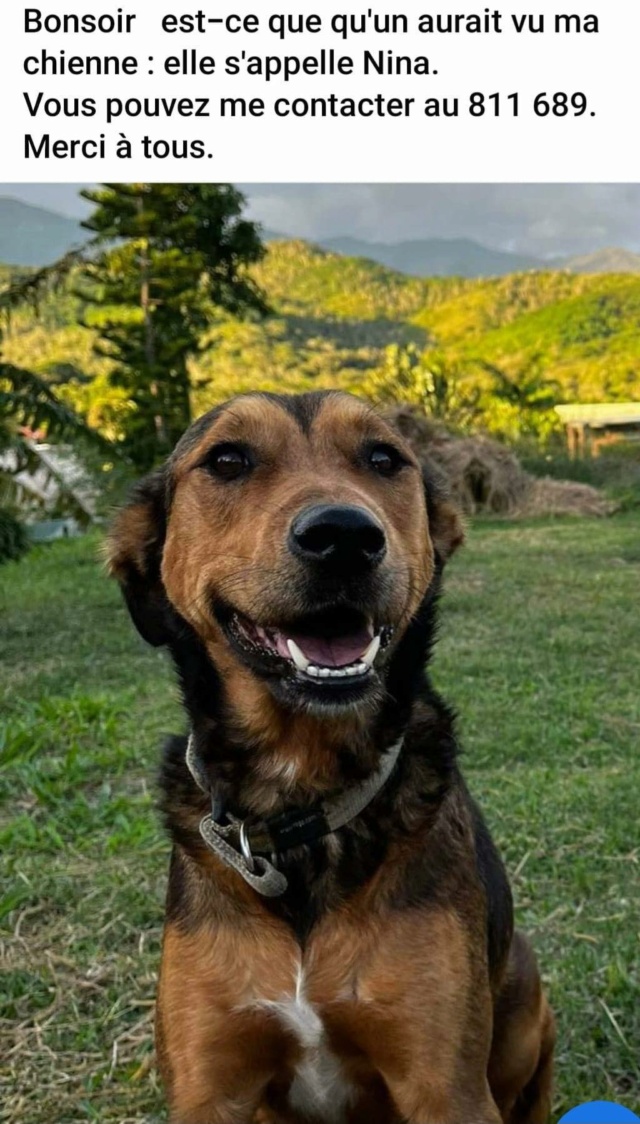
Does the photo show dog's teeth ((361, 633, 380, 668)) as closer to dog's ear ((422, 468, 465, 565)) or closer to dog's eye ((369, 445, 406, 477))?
dog's eye ((369, 445, 406, 477))

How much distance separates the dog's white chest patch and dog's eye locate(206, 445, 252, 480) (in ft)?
4.24

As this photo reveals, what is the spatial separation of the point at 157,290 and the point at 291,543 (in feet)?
72.4

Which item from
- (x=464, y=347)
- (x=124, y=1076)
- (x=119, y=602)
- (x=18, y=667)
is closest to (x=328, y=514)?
(x=124, y=1076)

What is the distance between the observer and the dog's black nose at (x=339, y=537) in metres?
2.23

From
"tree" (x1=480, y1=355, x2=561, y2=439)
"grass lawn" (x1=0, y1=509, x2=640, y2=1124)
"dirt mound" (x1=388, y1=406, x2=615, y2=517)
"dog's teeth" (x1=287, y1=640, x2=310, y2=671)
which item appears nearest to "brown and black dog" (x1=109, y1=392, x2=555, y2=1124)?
"dog's teeth" (x1=287, y1=640, x2=310, y2=671)

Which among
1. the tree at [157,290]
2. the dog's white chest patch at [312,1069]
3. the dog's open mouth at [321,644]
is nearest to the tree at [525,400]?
the tree at [157,290]

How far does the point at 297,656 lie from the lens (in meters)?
2.43

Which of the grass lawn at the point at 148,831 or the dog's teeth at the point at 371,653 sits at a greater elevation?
the dog's teeth at the point at 371,653

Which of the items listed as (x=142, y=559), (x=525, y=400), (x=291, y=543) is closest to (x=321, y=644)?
(x=291, y=543)

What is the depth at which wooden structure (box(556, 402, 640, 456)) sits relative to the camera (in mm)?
23469

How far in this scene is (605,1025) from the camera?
10.9ft

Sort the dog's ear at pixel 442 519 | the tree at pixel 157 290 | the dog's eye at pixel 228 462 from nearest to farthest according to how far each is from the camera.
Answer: the dog's eye at pixel 228 462 < the dog's ear at pixel 442 519 < the tree at pixel 157 290

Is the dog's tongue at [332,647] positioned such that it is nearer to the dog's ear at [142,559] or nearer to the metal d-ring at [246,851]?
the metal d-ring at [246,851]

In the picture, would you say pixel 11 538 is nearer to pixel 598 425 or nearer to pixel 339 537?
pixel 339 537
